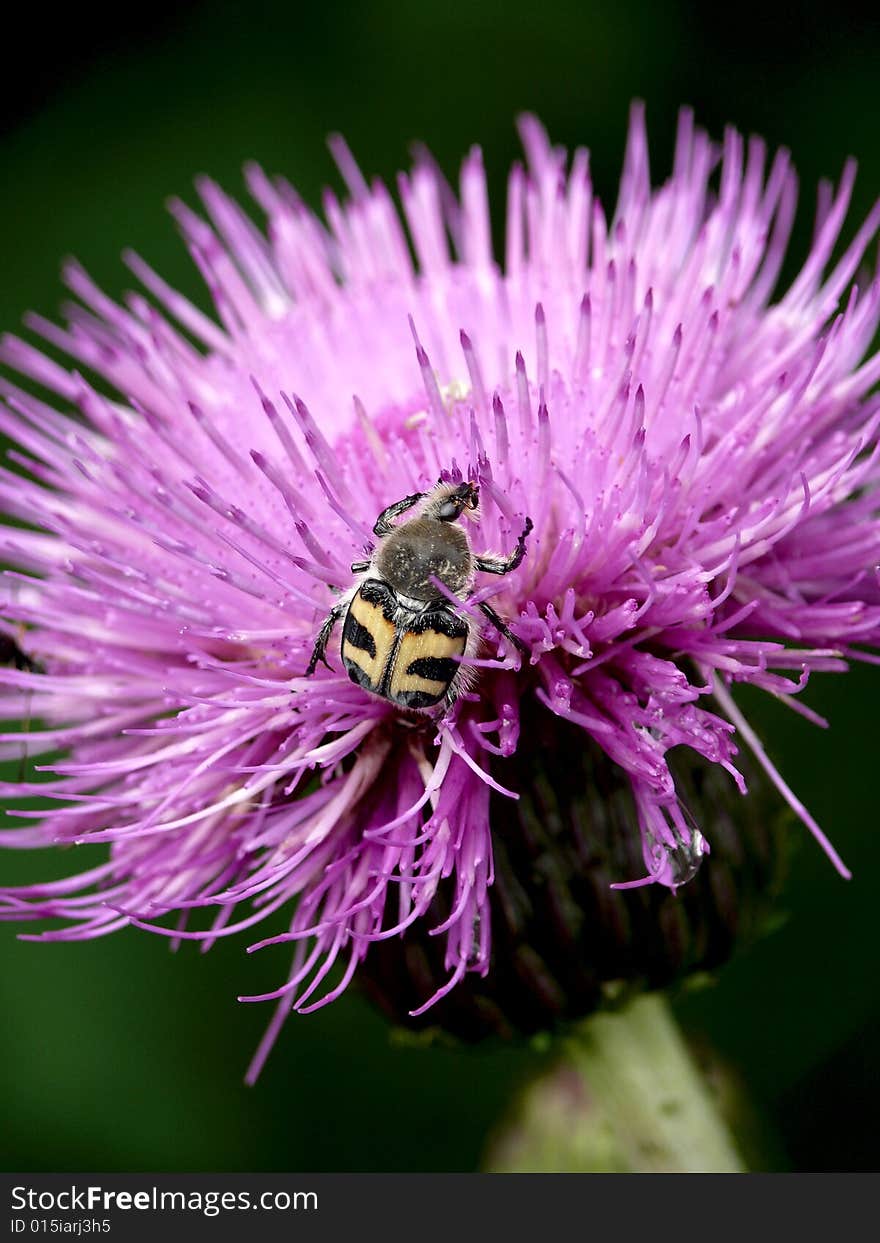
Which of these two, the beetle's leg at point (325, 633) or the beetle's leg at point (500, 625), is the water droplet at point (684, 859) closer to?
the beetle's leg at point (500, 625)

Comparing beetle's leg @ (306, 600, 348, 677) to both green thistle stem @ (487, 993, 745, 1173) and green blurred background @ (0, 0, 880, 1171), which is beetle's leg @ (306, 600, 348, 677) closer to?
green thistle stem @ (487, 993, 745, 1173)

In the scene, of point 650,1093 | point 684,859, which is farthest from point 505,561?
point 650,1093

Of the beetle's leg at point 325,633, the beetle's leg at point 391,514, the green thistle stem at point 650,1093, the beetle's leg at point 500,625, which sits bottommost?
the green thistle stem at point 650,1093

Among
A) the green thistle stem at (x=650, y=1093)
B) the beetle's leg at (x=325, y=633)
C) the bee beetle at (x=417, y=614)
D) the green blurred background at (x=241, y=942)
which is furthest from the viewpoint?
the green blurred background at (x=241, y=942)

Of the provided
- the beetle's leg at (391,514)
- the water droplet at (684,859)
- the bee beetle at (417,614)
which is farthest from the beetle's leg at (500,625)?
the water droplet at (684,859)

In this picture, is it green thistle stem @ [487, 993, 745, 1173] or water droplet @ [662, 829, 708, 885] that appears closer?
water droplet @ [662, 829, 708, 885]

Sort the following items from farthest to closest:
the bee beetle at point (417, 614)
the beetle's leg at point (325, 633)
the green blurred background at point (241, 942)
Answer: the green blurred background at point (241, 942) → the beetle's leg at point (325, 633) → the bee beetle at point (417, 614)

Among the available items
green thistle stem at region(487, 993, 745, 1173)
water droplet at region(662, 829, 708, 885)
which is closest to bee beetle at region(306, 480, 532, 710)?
water droplet at region(662, 829, 708, 885)

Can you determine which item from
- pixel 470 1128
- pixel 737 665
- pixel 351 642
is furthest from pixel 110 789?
pixel 470 1128

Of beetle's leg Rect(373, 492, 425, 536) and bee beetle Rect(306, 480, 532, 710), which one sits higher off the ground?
beetle's leg Rect(373, 492, 425, 536)
